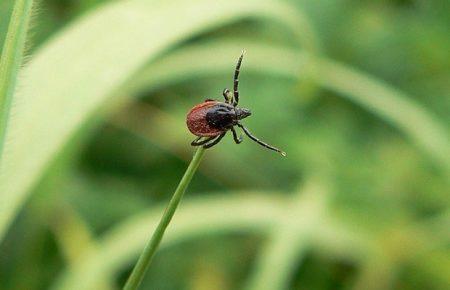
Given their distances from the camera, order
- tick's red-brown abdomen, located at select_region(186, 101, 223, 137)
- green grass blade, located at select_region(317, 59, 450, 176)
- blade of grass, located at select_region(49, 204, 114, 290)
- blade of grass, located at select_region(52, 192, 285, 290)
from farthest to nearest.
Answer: green grass blade, located at select_region(317, 59, 450, 176) → blade of grass, located at select_region(49, 204, 114, 290) → blade of grass, located at select_region(52, 192, 285, 290) → tick's red-brown abdomen, located at select_region(186, 101, 223, 137)

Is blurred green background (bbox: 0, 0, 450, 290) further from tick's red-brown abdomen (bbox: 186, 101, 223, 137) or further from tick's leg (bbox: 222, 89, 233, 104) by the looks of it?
tick's red-brown abdomen (bbox: 186, 101, 223, 137)

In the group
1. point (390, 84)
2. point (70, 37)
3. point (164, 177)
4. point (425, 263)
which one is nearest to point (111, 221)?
point (164, 177)

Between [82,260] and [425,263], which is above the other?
[425,263]

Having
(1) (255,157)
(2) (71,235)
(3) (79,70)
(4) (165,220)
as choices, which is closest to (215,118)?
(4) (165,220)

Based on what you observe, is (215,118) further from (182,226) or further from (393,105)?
(393,105)

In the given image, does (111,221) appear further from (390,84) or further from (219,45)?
(390,84)

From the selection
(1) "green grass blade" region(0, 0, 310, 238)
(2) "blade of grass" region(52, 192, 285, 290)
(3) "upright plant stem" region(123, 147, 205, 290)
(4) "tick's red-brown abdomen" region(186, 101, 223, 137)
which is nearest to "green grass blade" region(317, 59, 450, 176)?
(2) "blade of grass" region(52, 192, 285, 290)
